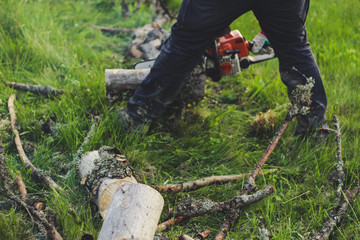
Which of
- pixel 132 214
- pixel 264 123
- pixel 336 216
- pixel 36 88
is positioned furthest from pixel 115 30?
pixel 336 216

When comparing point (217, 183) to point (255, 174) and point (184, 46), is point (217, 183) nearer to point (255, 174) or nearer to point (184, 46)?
point (255, 174)

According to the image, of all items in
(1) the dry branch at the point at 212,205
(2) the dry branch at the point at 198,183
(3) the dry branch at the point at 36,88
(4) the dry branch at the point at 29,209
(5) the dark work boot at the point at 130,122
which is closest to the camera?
(4) the dry branch at the point at 29,209

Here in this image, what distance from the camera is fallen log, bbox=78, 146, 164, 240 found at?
1.68m

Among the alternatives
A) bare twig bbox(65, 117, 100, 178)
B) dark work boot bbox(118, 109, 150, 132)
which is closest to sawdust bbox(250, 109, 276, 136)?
dark work boot bbox(118, 109, 150, 132)

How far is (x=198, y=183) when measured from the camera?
7.78 ft

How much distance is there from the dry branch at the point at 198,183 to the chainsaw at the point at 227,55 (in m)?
0.93

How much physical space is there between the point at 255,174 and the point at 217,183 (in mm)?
277

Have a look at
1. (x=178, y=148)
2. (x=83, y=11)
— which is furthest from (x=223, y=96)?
(x=83, y=11)

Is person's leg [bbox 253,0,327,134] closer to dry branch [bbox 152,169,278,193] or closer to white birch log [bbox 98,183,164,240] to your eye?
dry branch [bbox 152,169,278,193]

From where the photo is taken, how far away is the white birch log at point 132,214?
1659 millimetres

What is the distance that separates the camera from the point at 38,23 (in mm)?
4023

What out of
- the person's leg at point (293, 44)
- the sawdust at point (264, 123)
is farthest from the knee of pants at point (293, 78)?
the sawdust at point (264, 123)

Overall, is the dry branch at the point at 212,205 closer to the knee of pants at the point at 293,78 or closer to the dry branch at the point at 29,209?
the dry branch at the point at 29,209

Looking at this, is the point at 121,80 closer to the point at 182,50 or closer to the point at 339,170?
the point at 182,50
